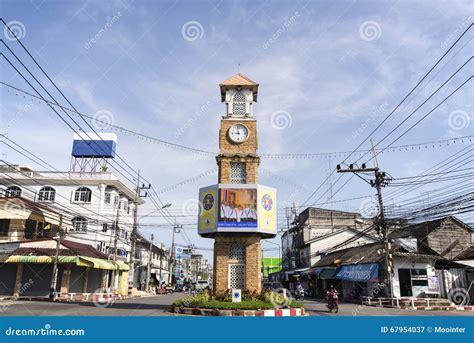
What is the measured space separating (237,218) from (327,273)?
69.9 ft

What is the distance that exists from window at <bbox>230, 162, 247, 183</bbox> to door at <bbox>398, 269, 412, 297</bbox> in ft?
52.4

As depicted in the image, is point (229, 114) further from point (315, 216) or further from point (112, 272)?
point (315, 216)

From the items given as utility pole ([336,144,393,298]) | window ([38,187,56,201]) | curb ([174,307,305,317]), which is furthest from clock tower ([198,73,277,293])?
window ([38,187,56,201])

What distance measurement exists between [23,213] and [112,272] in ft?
40.2

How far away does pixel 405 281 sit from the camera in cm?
2945

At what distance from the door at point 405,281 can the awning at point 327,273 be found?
775 cm

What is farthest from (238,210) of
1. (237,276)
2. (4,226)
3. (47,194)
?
(47,194)

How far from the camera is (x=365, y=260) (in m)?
32.5

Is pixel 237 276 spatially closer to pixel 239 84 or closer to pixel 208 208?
pixel 208 208

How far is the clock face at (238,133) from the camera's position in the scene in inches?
917

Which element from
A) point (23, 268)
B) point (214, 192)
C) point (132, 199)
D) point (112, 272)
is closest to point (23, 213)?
point (23, 268)

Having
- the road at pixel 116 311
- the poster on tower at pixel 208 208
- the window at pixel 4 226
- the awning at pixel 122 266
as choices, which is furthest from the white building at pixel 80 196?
the poster on tower at pixel 208 208

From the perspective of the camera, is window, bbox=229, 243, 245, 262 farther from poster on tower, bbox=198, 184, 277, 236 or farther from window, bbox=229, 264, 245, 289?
poster on tower, bbox=198, 184, 277, 236

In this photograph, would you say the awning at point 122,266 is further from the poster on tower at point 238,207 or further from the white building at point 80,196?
the poster on tower at point 238,207
